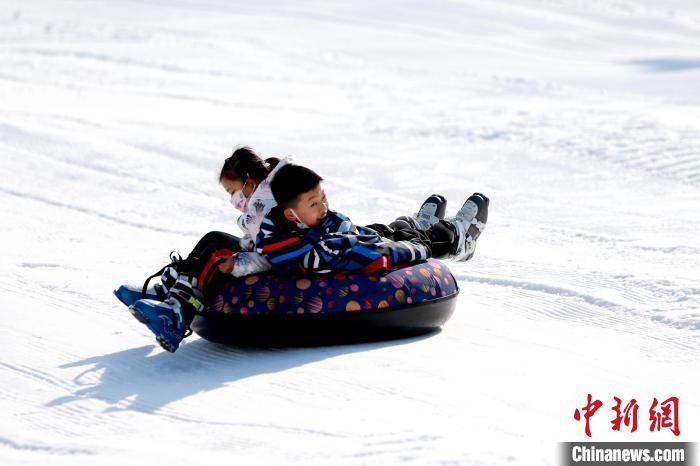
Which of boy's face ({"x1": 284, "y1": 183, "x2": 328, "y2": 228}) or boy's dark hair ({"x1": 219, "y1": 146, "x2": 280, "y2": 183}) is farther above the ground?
boy's dark hair ({"x1": 219, "y1": 146, "x2": 280, "y2": 183})

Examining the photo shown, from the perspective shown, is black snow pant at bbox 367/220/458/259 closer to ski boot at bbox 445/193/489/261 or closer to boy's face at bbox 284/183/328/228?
ski boot at bbox 445/193/489/261

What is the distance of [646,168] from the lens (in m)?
11.2

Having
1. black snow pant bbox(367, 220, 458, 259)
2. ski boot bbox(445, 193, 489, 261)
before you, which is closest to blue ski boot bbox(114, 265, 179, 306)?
black snow pant bbox(367, 220, 458, 259)

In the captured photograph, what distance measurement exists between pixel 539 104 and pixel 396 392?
11.1 m

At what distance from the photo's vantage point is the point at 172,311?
17.9ft

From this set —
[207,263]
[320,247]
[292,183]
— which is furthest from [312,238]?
[207,263]

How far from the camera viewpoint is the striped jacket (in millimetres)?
5508

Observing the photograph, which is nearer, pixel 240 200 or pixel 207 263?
pixel 207 263

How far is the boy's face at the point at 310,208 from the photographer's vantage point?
5508 millimetres

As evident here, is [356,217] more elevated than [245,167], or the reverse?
[356,217]

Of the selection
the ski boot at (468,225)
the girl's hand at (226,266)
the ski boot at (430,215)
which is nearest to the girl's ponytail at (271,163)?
the girl's hand at (226,266)

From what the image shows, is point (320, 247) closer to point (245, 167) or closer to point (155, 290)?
point (245, 167)

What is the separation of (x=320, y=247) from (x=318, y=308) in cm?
30

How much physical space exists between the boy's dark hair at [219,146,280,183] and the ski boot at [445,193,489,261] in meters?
1.24
